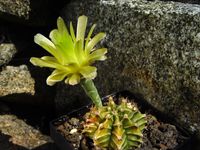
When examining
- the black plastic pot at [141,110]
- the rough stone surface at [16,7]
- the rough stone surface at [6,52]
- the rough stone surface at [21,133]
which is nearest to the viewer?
the black plastic pot at [141,110]

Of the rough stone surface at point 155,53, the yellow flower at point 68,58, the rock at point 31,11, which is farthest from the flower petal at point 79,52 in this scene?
the rock at point 31,11

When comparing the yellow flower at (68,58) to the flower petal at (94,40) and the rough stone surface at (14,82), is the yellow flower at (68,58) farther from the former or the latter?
the rough stone surface at (14,82)

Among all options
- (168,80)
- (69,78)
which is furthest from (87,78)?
(168,80)

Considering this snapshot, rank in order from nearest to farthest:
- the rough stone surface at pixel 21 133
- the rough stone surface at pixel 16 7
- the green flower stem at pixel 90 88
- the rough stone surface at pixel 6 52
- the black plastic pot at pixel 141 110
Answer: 1. the green flower stem at pixel 90 88
2. the black plastic pot at pixel 141 110
3. the rough stone surface at pixel 21 133
4. the rough stone surface at pixel 16 7
5. the rough stone surface at pixel 6 52

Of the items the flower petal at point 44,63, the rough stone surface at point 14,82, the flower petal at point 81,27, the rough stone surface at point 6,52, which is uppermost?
the flower petal at point 81,27

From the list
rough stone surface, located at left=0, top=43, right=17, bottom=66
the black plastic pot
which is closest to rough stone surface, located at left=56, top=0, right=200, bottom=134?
the black plastic pot

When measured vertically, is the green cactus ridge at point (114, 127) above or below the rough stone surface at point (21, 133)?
above
